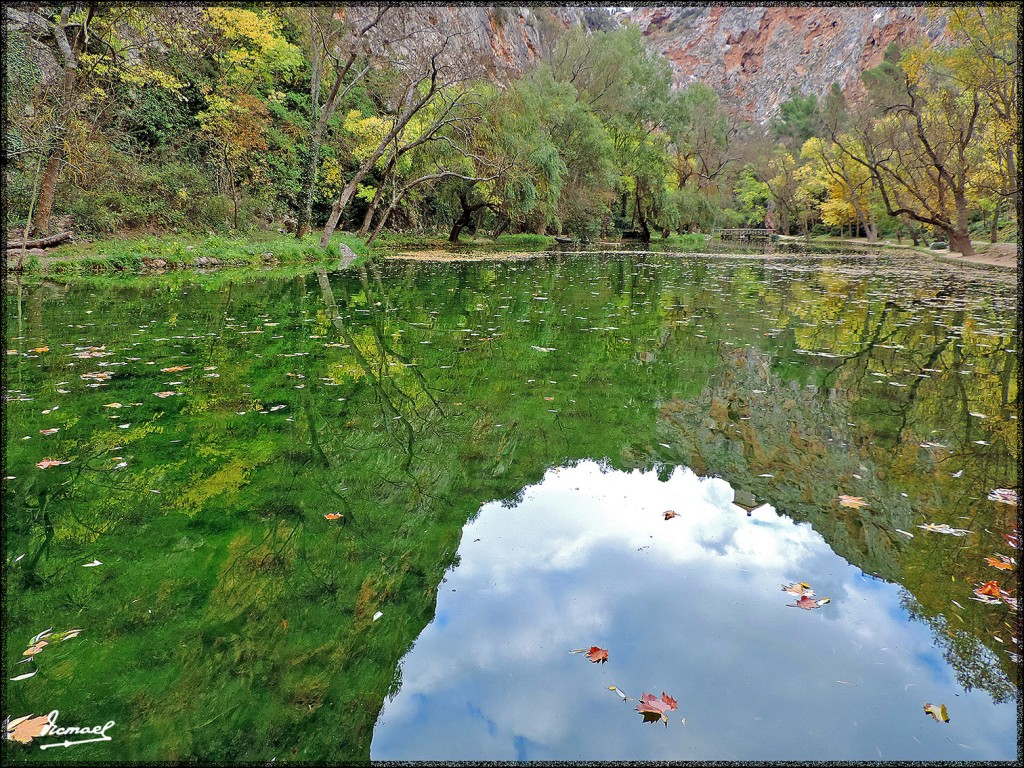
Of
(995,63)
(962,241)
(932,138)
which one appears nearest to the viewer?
(995,63)


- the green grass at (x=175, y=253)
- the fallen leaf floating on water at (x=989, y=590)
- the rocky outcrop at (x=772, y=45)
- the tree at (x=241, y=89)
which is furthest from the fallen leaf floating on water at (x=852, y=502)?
the rocky outcrop at (x=772, y=45)

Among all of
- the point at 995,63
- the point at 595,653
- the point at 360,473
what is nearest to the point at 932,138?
the point at 995,63

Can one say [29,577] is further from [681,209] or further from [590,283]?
[681,209]

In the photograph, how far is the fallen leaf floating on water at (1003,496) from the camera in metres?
3.30

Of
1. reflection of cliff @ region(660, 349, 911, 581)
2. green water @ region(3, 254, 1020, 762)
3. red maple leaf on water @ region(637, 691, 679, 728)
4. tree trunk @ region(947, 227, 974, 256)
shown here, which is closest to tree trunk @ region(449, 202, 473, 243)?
green water @ region(3, 254, 1020, 762)

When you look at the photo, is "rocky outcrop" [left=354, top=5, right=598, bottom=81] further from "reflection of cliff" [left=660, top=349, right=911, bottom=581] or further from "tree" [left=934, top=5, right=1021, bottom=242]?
"reflection of cliff" [left=660, top=349, right=911, bottom=581]

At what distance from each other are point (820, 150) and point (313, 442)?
4294 cm

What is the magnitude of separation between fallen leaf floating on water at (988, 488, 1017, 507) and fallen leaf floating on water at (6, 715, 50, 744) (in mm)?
4363

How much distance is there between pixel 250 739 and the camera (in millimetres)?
1814

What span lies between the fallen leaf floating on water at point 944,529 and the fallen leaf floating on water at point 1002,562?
215 mm

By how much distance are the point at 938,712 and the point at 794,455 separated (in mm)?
2144

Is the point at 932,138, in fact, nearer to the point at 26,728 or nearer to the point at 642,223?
the point at 642,223

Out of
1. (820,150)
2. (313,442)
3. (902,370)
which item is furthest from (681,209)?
(313,442)

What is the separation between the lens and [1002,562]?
8.89 feet
